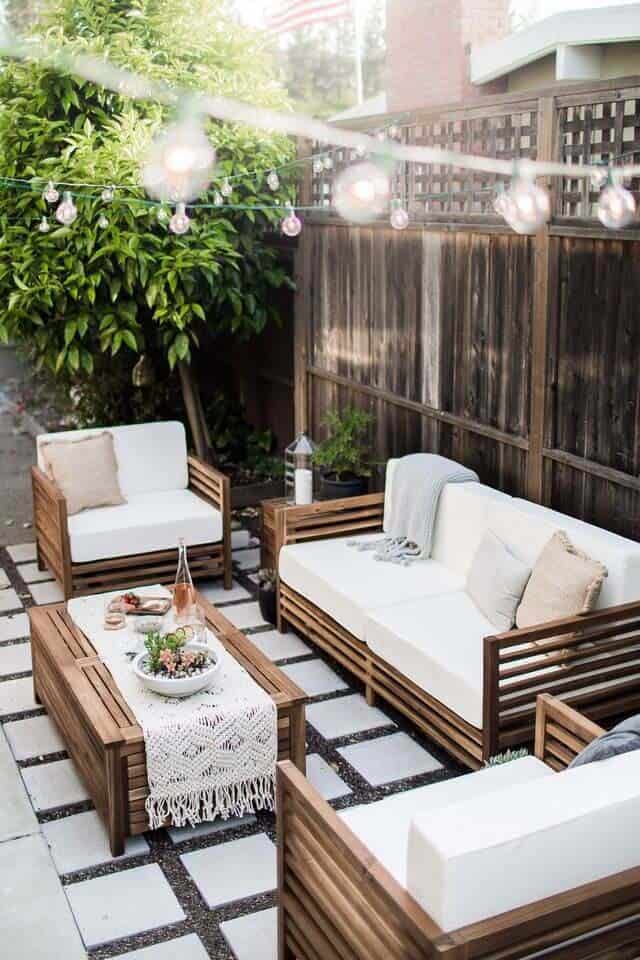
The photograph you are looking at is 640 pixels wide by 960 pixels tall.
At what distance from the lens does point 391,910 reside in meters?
2.40

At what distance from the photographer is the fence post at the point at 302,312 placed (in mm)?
6996

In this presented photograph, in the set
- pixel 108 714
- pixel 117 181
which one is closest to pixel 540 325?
pixel 108 714

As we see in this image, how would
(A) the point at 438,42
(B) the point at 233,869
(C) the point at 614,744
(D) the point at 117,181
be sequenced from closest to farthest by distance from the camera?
(C) the point at 614,744 → (B) the point at 233,869 → (D) the point at 117,181 → (A) the point at 438,42

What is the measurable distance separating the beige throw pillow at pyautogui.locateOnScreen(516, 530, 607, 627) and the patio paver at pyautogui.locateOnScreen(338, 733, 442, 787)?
2.07 ft

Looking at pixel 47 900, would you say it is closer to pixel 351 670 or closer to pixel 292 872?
pixel 292 872

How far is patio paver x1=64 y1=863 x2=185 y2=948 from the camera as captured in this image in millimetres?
3363

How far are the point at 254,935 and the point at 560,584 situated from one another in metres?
1.62

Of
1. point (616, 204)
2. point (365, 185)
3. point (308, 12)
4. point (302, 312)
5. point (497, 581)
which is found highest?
point (308, 12)

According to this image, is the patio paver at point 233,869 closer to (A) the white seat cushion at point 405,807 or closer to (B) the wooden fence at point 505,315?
(A) the white seat cushion at point 405,807

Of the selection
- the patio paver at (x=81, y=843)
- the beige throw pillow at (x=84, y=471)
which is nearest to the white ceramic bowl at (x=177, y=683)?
the patio paver at (x=81, y=843)

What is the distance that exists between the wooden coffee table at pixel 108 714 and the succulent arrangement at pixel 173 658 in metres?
0.17

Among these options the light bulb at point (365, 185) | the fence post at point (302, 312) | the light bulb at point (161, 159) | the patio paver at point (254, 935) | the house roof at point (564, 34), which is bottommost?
the patio paver at point (254, 935)

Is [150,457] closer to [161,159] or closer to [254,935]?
[161,159]

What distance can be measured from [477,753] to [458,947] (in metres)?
1.77
